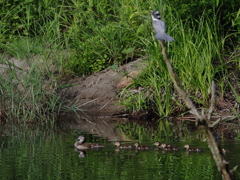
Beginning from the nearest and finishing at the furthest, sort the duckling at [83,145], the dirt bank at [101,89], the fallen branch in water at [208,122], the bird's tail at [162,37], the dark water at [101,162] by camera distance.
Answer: the fallen branch in water at [208,122]
the bird's tail at [162,37]
the dark water at [101,162]
the duckling at [83,145]
the dirt bank at [101,89]

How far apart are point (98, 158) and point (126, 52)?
A: 5.18m

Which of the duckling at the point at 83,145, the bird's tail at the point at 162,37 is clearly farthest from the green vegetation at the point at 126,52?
the bird's tail at the point at 162,37

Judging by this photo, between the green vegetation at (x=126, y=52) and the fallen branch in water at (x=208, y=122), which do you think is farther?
the green vegetation at (x=126, y=52)

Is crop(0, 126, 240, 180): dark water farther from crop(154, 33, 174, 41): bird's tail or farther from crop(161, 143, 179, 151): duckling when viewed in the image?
crop(154, 33, 174, 41): bird's tail

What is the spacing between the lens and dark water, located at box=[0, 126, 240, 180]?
6871 millimetres

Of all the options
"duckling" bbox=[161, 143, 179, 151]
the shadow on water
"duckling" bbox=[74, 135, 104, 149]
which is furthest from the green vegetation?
"duckling" bbox=[161, 143, 179, 151]

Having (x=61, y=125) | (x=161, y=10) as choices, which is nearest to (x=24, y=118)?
(x=61, y=125)

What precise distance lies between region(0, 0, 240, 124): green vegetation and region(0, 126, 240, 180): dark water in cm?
234

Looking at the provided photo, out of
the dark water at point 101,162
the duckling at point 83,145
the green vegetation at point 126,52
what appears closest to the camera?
the dark water at point 101,162

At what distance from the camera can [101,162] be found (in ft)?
25.1

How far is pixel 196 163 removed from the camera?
7.43 metres

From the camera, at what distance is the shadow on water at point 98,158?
692 cm

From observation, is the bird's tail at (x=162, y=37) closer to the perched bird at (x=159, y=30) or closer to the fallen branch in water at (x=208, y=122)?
the perched bird at (x=159, y=30)

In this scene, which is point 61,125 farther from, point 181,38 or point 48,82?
point 181,38
